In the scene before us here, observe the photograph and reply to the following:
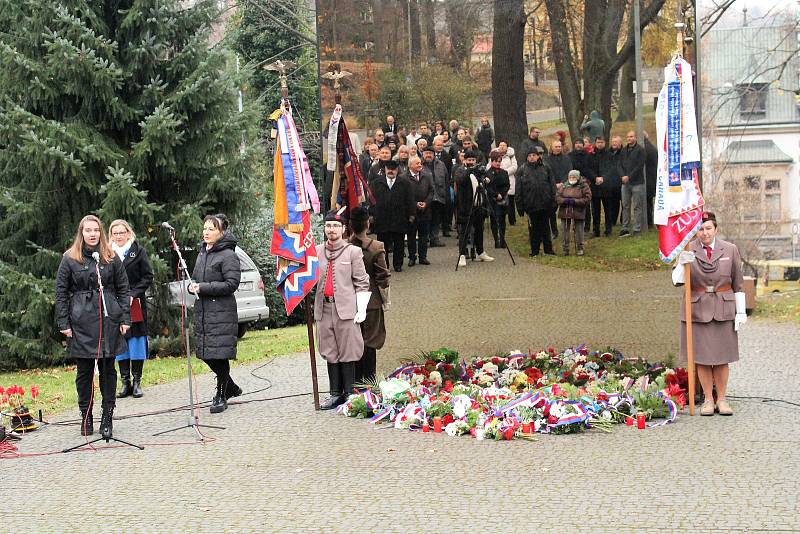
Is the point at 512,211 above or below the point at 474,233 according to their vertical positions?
above

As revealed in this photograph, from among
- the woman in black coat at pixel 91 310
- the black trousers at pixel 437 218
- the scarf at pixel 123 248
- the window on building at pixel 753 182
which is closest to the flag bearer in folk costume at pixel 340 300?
the black trousers at pixel 437 218

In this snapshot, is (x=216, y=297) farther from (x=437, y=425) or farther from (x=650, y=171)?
(x=650, y=171)

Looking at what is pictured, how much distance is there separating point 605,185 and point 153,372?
284 inches

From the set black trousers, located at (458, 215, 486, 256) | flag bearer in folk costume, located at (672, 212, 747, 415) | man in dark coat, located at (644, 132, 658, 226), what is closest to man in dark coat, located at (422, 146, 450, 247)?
black trousers, located at (458, 215, 486, 256)

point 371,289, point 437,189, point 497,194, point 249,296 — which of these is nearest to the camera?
point 371,289

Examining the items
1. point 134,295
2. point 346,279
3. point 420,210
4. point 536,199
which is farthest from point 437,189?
point 134,295

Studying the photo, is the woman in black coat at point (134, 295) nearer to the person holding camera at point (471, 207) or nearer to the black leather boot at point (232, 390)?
the black leather boot at point (232, 390)

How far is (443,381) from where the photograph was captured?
39.3 feet

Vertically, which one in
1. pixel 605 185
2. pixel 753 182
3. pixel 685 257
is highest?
pixel 753 182

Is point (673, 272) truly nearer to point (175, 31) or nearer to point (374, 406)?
point (374, 406)

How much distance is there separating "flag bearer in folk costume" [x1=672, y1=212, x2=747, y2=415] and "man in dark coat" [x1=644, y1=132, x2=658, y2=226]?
1099 mm

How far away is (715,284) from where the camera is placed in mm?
10766

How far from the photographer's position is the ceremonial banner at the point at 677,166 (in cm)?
1080

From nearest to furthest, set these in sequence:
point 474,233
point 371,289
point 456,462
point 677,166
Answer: point 456,462 < point 677,166 < point 371,289 < point 474,233
